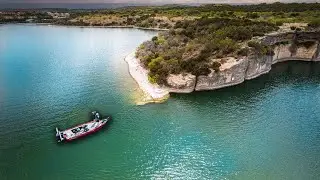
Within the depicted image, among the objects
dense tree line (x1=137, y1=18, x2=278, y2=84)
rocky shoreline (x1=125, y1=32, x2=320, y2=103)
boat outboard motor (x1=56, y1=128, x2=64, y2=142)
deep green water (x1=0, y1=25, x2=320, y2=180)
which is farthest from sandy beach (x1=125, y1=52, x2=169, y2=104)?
boat outboard motor (x1=56, y1=128, x2=64, y2=142)

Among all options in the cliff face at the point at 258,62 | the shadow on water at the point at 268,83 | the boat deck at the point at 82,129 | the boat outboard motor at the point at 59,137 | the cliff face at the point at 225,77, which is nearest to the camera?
the boat outboard motor at the point at 59,137

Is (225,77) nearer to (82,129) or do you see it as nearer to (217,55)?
(217,55)

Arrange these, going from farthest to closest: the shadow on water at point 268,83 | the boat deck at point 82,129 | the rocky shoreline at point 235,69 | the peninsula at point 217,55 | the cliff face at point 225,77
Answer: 1. the cliff face at point 225,77
2. the peninsula at point 217,55
3. the rocky shoreline at point 235,69
4. the shadow on water at point 268,83
5. the boat deck at point 82,129

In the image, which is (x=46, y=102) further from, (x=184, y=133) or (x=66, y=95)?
(x=184, y=133)

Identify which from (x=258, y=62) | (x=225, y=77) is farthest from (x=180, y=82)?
(x=258, y=62)

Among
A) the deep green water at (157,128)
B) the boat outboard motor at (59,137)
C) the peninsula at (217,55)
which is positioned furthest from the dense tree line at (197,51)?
the boat outboard motor at (59,137)

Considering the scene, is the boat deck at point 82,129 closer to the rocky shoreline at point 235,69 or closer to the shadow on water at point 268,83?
the rocky shoreline at point 235,69

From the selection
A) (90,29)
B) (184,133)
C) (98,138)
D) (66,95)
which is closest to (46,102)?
(66,95)
